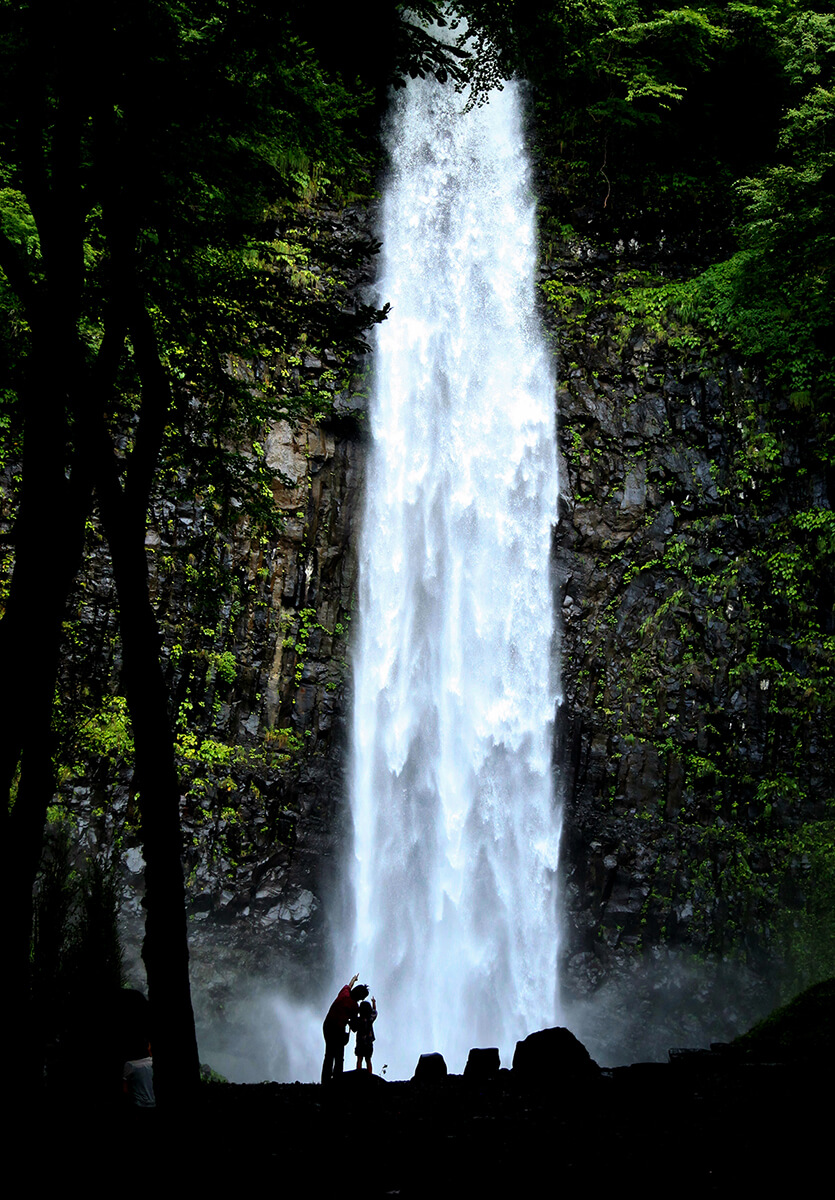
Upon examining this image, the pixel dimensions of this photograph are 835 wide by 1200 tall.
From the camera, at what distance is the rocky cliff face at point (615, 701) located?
14781mm

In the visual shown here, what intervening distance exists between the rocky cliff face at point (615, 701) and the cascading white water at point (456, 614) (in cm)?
54

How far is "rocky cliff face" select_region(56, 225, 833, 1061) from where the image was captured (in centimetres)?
1478

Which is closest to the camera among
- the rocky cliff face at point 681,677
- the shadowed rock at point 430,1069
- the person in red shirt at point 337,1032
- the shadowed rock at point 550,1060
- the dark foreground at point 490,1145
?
the dark foreground at point 490,1145

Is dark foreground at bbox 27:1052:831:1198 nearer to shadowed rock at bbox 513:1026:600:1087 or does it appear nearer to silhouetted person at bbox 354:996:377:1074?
shadowed rock at bbox 513:1026:600:1087

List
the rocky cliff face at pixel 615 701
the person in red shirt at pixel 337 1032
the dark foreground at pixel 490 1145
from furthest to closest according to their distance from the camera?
the rocky cliff face at pixel 615 701
the person in red shirt at pixel 337 1032
the dark foreground at pixel 490 1145

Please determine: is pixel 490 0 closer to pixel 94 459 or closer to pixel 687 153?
pixel 94 459

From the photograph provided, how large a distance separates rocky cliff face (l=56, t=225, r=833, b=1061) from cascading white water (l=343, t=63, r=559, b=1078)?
537 millimetres

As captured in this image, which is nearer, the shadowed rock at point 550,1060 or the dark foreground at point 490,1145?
the dark foreground at point 490,1145

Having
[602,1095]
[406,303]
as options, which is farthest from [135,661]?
[406,303]

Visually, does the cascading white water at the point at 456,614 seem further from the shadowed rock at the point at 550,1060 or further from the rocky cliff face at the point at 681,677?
the shadowed rock at the point at 550,1060

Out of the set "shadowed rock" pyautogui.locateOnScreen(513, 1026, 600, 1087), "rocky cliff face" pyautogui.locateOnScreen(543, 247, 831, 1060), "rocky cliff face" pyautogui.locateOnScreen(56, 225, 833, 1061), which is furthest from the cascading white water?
"shadowed rock" pyautogui.locateOnScreen(513, 1026, 600, 1087)

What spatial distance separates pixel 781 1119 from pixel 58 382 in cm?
522

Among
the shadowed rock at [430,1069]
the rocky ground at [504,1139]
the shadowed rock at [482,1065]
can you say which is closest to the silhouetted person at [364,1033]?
the shadowed rock at [430,1069]

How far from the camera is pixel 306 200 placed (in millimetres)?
18812
